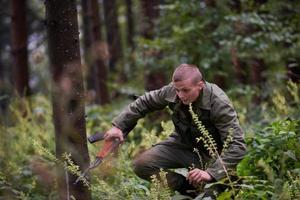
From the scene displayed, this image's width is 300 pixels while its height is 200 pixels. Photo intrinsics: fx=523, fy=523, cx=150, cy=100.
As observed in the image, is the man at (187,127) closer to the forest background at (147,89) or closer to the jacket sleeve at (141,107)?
the jacket sleeve at (141,107)

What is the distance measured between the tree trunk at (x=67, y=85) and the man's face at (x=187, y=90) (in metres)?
0.80

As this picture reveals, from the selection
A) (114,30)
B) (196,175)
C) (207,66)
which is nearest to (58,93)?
(196,175)

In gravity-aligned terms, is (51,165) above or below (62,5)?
below

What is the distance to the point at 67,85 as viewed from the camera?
13.9 feet

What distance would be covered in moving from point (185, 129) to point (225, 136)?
49 cm

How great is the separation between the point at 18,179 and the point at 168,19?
6143 mm

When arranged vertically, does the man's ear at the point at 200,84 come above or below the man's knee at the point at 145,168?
above

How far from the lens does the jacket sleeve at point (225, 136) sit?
4.07 meters

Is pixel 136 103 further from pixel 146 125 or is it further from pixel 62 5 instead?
pixel 146 125

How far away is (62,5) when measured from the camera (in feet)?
13.6

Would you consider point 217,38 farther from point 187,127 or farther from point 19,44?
point 187,127

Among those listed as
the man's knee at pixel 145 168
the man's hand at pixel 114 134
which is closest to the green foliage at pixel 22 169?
the man's hand at pixel 114 134

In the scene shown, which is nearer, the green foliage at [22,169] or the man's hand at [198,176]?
the man's hand at [198,176]

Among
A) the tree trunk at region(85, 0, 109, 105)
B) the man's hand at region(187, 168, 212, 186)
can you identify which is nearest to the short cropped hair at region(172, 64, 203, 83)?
the man's hand at region(187, 168, 212, 186)
